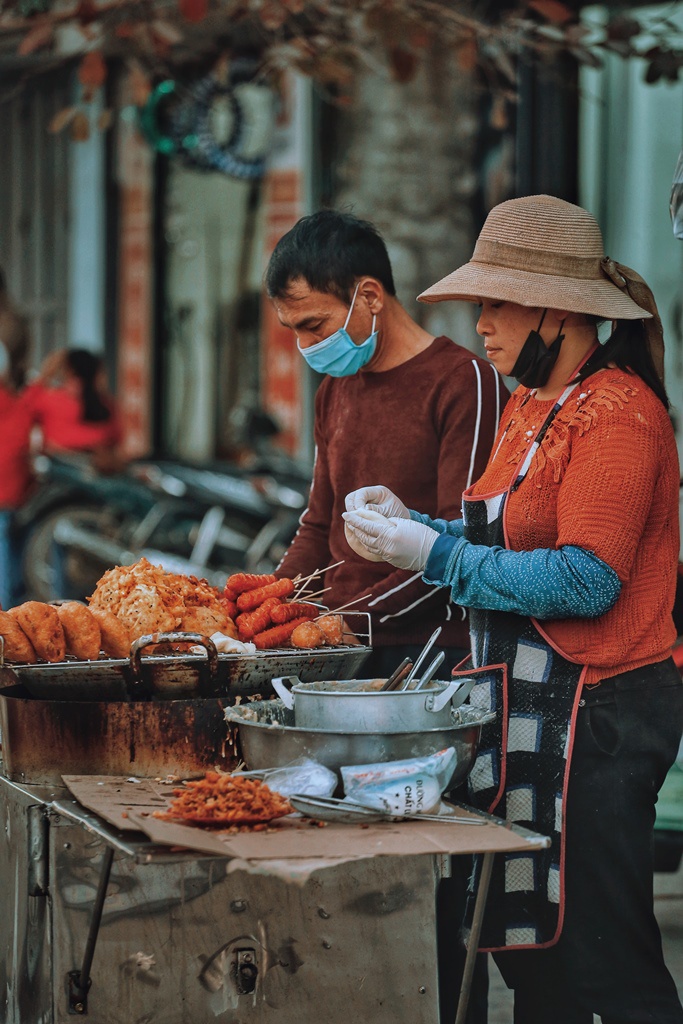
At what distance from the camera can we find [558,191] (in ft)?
24.1

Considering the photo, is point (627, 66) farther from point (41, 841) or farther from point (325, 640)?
point (41, 841)

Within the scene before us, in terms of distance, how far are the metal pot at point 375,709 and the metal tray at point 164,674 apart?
1.31 ft

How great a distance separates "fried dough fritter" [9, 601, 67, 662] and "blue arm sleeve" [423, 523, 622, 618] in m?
0.89

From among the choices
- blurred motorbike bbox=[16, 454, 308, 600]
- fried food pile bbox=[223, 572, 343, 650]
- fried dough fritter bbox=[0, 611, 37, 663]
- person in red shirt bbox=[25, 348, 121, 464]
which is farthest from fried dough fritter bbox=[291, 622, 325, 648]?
person in red shirt bbox=[25, 348, 121, 464]

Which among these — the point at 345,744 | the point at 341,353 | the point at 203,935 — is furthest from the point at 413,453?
the point at 203,935

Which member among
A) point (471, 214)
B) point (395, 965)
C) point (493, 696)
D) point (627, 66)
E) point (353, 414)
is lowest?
point (395, 965)

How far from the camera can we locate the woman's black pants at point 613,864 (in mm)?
3047

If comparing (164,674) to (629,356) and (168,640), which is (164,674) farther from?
(629,356)

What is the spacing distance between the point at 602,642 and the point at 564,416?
484 millimetres

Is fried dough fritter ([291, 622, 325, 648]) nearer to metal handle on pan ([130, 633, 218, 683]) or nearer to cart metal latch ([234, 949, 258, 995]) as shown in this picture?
metal handle on pan ([130, 633, 218, 683])

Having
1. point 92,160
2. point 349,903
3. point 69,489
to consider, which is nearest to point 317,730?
point 349,903

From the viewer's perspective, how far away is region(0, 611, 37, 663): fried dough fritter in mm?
3219

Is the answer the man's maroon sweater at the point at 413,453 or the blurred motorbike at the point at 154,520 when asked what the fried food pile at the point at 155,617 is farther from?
the blurred motorbike at the point at 154,520

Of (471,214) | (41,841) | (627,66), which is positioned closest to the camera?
(41,841)
